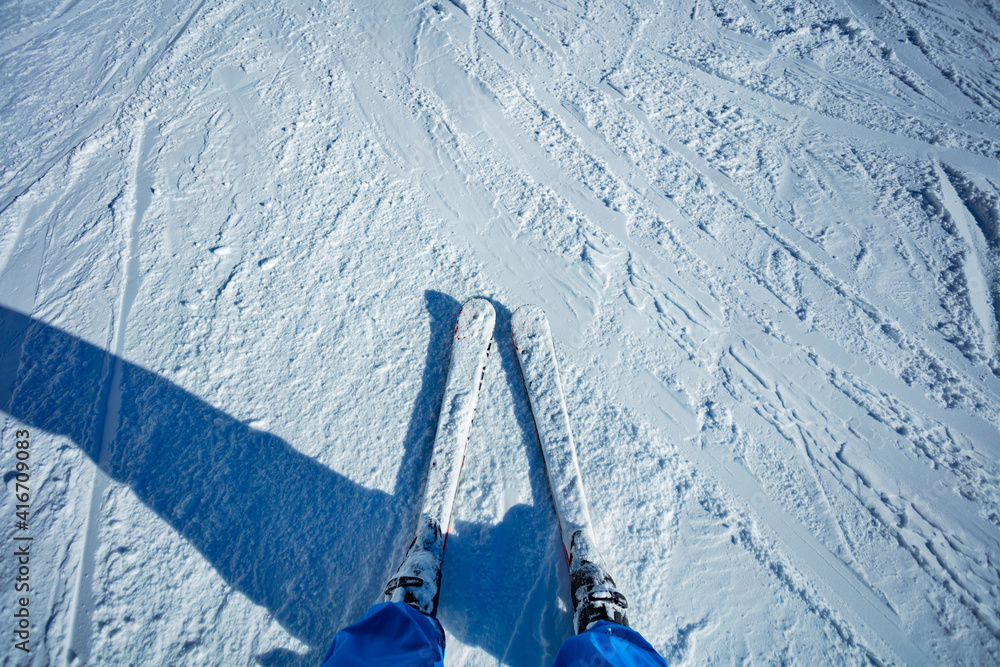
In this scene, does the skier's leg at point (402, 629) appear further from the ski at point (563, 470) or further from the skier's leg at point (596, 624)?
the ski at point (563, 470)

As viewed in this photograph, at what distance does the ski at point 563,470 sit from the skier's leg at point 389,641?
0.52 m

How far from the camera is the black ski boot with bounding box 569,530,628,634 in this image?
4.94 feet

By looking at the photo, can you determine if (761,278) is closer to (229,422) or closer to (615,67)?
(615,67)

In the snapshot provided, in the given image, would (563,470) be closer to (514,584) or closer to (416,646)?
(514,584)

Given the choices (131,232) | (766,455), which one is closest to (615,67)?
(766,455)

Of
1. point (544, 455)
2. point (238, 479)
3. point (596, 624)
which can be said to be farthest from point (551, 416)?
point (238, 479)

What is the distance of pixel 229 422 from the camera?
2021mm

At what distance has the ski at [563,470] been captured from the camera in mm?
1538

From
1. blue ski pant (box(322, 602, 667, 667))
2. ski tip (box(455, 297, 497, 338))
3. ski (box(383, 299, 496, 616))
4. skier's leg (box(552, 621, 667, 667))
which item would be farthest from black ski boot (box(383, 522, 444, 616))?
ski tip (box(455, 297, 497, 338))

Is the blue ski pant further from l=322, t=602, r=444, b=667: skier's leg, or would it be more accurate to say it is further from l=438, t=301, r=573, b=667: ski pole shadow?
l=438, t=301, r=573, b=667: ski pole shadow

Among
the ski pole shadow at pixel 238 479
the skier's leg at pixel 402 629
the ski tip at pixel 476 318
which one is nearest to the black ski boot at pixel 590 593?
the skier's leg at pixel 402 629

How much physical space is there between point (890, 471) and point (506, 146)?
2.62 m

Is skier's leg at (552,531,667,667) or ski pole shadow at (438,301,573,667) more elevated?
skier's leg at (552,531,667,667)

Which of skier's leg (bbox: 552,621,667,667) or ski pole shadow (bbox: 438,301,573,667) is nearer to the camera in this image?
skier's leg (bbox: 552,621,667,667)
